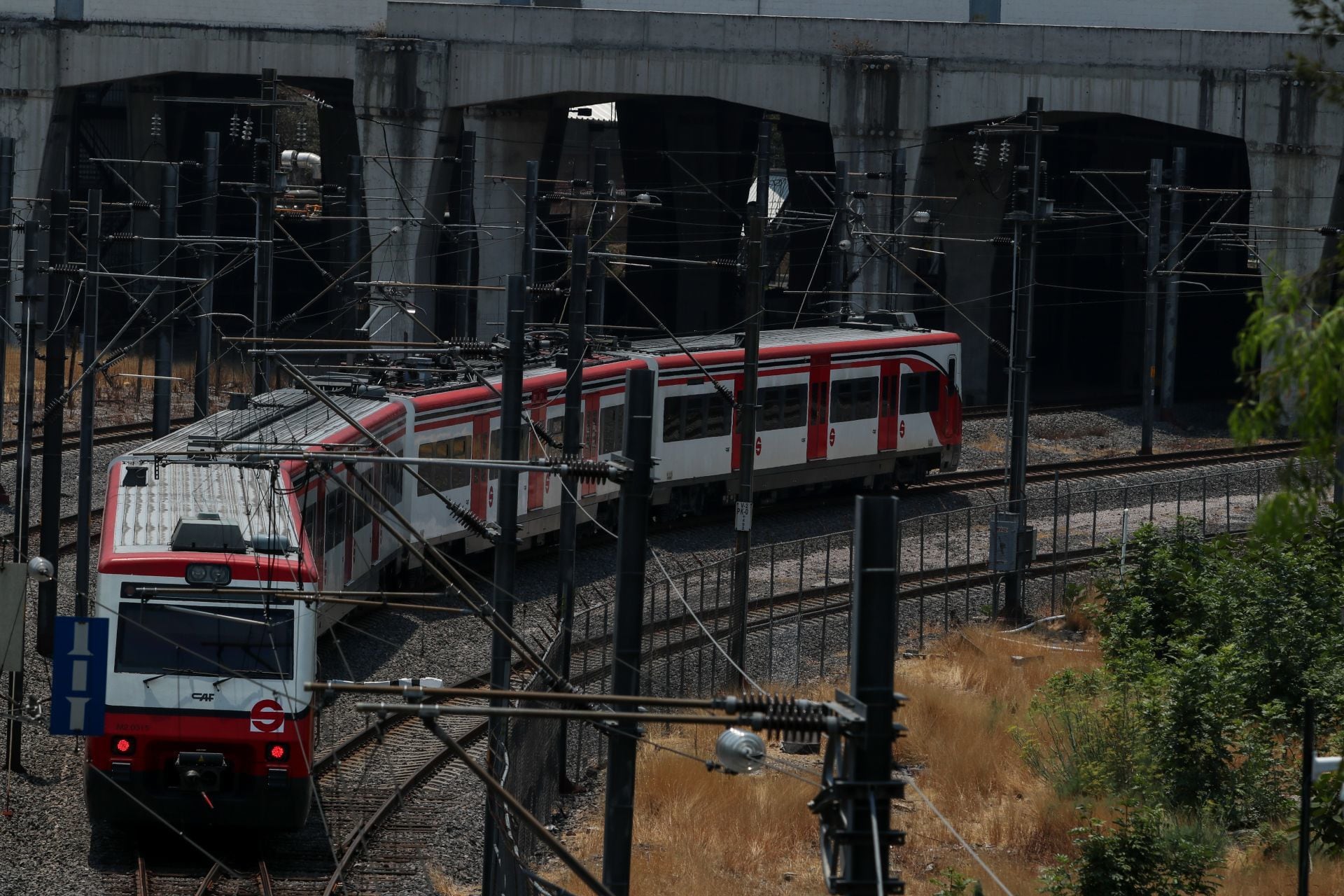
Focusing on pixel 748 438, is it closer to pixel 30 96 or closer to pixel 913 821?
pixel 913 821

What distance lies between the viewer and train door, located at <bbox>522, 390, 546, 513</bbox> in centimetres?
2783

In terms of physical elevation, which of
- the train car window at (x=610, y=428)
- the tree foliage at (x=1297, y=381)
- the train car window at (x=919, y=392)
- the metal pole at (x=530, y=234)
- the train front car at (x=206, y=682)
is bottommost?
the train front car at (x=206, y=682)

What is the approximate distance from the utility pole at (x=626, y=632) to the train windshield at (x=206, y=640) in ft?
16.5

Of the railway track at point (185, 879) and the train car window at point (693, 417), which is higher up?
the train car window at point (693, 417)

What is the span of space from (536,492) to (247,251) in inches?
313

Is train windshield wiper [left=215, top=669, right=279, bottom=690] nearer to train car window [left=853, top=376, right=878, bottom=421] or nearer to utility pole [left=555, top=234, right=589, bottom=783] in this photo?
utility pole [left=555, top=234, right=589, bottom=783]

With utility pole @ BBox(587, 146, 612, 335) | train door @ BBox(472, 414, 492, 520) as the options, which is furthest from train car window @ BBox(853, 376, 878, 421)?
train door @ BBox(472, 414, 492, 520)

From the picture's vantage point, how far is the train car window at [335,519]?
2186 cm

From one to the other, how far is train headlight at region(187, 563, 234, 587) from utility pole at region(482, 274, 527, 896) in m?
2.34

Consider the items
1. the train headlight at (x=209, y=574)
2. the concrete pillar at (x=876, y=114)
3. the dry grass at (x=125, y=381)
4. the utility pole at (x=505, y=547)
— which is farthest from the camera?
the concrete pillar at (x=876, y=114)

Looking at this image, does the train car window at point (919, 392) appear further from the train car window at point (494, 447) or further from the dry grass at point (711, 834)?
the dry grass at point (711, 834)

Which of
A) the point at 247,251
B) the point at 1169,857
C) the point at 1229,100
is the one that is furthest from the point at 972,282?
the point at 1169,857

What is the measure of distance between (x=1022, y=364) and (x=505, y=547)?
13.4 metres

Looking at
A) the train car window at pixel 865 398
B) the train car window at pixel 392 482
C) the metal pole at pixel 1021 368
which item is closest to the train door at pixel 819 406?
the train car window at pixel 865 398
